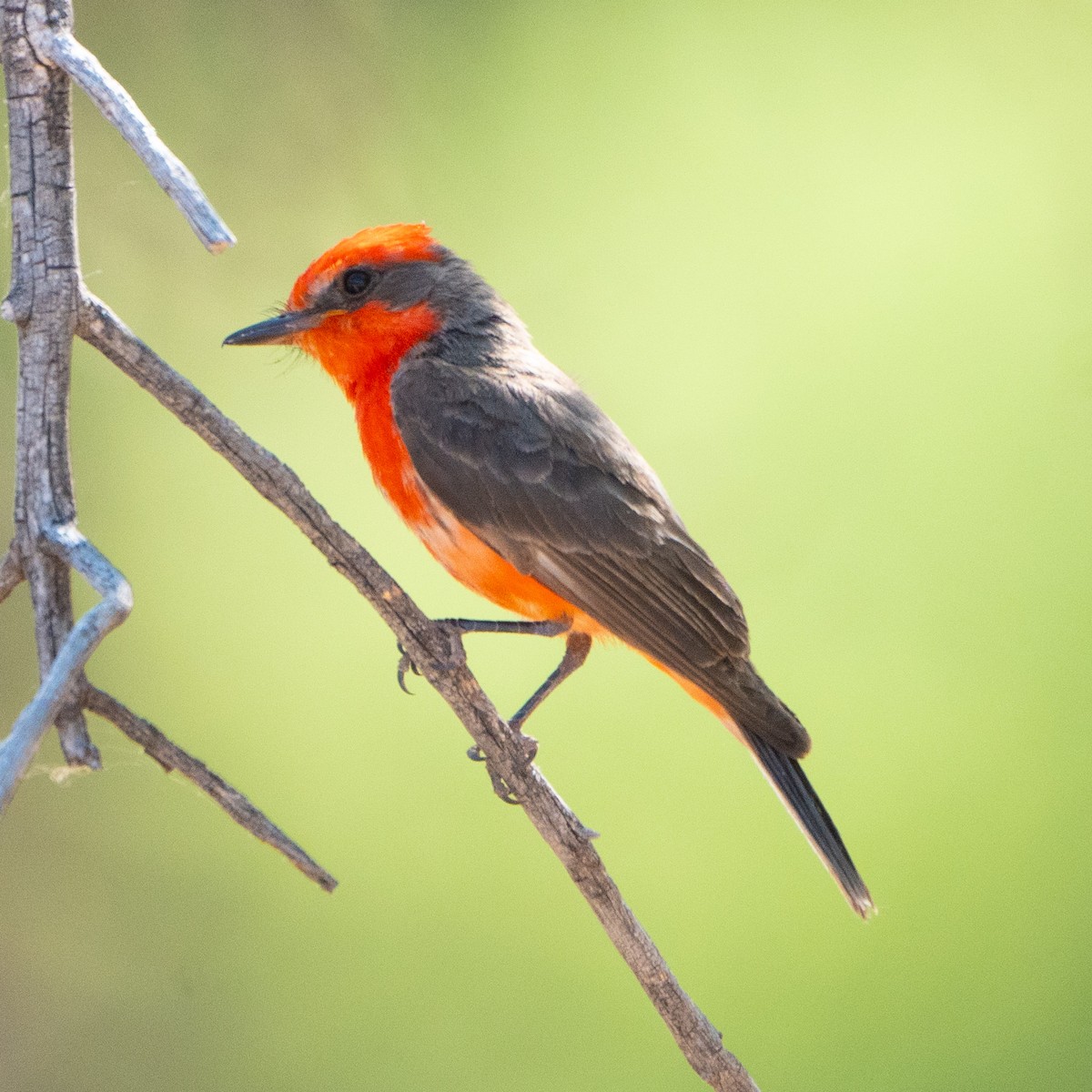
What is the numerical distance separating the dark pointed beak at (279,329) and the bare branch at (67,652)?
3.92ft

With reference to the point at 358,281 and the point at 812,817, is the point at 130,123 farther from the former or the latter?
the point at 812,817

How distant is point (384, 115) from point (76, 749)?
8.36 feet

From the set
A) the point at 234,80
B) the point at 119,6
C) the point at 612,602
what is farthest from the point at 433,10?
the point at 612,602

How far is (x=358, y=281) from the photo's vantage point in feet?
9.34

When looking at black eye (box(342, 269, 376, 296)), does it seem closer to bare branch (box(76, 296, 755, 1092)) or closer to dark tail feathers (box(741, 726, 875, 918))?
bare branch (box(76, 296, 755, 1092))

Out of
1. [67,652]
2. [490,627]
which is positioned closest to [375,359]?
[490,627]

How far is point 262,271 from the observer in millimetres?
3611

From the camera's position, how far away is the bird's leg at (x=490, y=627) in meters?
2.25

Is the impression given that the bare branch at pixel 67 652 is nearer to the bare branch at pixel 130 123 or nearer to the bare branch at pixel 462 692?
the bare branch at pixel 462 692

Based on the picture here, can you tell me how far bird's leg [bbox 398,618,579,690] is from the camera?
7.39 ft

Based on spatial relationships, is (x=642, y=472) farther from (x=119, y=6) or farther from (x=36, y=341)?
(x=119, y=6)

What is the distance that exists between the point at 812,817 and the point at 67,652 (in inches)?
63.4

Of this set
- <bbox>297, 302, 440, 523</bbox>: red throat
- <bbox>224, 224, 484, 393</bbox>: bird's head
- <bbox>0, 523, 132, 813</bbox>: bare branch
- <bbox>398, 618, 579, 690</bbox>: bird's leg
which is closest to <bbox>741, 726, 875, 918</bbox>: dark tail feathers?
<bbox>398, 618, 579, 690</bbox>: bird's leg

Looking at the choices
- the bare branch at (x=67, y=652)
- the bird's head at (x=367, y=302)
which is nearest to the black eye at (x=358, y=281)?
the bird's head at (x=367, y=302)
